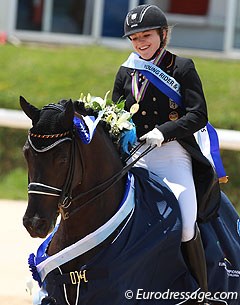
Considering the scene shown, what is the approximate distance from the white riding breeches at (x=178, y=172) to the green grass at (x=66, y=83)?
202 inches

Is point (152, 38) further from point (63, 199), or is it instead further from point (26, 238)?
point (26, 238)

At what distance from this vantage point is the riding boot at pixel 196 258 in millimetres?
5992

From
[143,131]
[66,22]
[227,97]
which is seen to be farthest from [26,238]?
[66,22]

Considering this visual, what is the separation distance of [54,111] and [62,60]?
8.87m

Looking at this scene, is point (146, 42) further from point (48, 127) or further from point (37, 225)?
point (37, 225)

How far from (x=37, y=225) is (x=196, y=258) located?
1.19m

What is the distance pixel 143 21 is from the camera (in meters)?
5.92

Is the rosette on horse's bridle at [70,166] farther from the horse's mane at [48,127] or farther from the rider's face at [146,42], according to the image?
the rider's face at [146,42]

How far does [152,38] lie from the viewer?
5984 mm

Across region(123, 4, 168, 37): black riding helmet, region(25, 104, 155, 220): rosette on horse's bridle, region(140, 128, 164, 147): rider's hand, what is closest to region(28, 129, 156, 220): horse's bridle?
region(25, 104, 155, 220): rosette on horse's bridle

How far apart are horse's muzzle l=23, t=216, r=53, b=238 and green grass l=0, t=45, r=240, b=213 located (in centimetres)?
593

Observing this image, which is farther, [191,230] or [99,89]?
[99,89]

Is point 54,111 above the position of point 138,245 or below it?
above

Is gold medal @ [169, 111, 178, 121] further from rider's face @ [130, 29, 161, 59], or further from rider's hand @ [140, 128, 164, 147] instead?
rider's face @ [130, 29, 161, 59]
